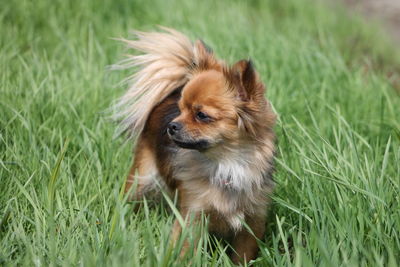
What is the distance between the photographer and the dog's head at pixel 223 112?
8.98ft

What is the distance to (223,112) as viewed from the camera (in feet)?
9.03

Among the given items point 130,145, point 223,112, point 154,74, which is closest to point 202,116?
point 223,112

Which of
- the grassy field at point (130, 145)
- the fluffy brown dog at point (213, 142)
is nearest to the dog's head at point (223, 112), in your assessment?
the fluffy brown dog at point (213, 142)

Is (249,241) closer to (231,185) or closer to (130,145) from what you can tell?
(231,185)

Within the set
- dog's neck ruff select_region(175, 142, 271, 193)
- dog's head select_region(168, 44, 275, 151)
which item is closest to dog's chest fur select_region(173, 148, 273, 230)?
dog's neck ruff select_region(175, 142, 271, 193)

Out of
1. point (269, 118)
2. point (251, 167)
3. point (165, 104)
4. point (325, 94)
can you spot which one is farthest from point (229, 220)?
point (325, 94)

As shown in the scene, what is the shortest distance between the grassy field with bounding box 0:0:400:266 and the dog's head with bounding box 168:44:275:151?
0.30 m

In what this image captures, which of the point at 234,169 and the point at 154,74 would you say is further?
the point at 154,74

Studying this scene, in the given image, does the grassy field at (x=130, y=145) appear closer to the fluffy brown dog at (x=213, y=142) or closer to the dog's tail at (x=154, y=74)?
the fluffy brown dog at (x=213, y=142)

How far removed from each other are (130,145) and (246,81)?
3.68ft

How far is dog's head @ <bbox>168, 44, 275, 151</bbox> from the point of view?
2.74m

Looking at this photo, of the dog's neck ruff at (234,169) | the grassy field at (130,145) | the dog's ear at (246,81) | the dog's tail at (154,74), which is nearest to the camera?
the grassy field at (130,145)

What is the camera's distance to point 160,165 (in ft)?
10.6

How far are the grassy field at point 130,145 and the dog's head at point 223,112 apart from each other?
0.30m
